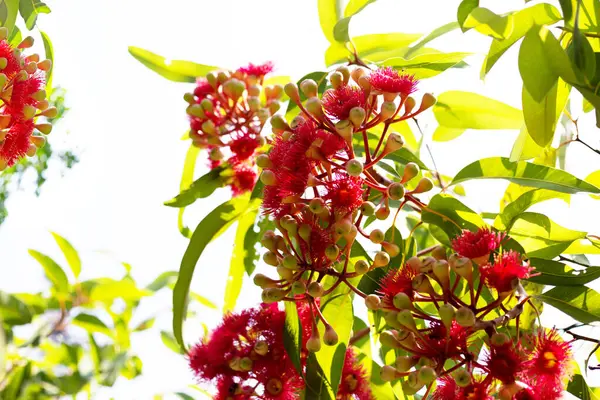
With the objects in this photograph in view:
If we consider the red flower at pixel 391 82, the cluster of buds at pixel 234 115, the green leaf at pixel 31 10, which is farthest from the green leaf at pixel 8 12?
the red flower at pixel 391 82

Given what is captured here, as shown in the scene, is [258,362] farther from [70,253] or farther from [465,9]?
[70,253]

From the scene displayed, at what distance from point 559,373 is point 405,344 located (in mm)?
204

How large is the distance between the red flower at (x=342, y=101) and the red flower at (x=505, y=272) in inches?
11.3

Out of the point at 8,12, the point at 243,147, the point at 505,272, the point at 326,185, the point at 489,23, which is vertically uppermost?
the point at 8,12

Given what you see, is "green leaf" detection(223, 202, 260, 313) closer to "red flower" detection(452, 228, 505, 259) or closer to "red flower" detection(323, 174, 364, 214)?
"red flower" detection(323, 174, 364, 214)

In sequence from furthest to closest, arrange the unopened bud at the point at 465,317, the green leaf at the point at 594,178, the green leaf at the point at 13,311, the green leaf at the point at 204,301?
the green leaf at the point at 204,301 → the green leaf at the point at 13,311 → the green leaf at the point at 594,178 → the unopened bud at the point at 465,317

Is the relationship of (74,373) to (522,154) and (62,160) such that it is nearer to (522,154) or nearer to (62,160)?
(62,160)

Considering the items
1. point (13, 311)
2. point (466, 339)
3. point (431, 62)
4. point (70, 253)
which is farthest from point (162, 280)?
point (466, 339)

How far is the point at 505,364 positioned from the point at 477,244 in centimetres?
15

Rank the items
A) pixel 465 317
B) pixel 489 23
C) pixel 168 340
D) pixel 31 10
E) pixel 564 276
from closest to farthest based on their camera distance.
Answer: pixel 465 317 → pixel 489 23 → pixel 564 276 → pixel 31 10 → pixel 168 340

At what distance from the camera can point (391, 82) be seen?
102 cm

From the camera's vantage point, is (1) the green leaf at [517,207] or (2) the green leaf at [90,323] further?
(2) the green leaf at [90,323]

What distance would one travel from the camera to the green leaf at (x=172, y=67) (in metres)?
1.79

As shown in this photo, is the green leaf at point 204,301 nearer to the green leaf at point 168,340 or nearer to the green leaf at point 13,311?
the green leaf at point 168,340
